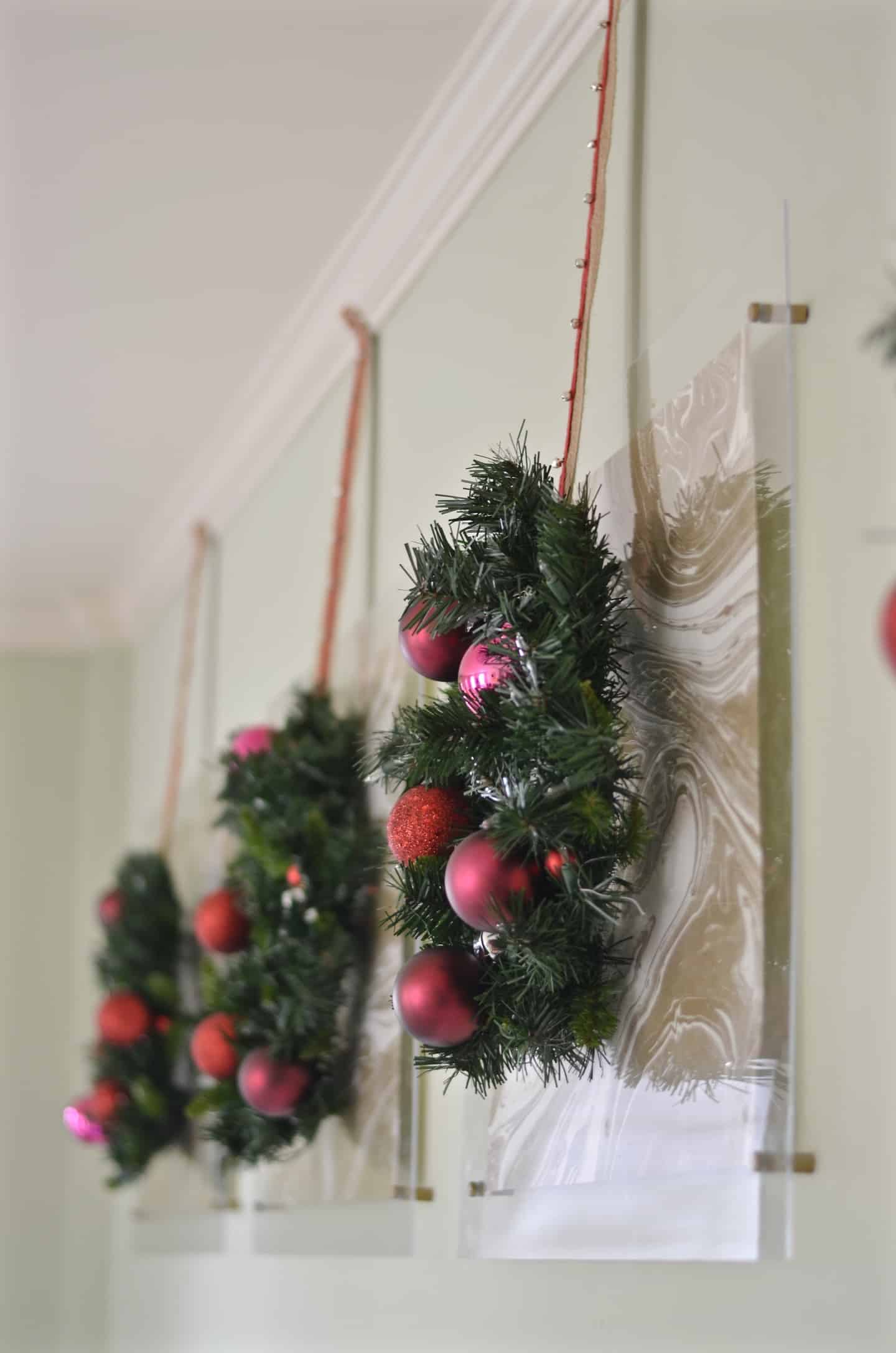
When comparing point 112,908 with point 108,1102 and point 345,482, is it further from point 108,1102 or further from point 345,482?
point 345,482

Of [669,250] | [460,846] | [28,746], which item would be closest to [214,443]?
[28,746]

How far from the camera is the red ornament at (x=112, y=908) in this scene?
8.82 feet

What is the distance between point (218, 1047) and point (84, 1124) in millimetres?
906

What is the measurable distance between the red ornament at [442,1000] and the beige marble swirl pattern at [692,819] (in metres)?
0.11

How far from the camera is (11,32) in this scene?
171 cm

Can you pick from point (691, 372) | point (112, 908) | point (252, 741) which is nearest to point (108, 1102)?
point (112, 908)

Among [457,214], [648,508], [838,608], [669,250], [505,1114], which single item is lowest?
[505,1114]

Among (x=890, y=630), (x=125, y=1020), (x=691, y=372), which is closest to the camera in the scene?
(x=890, y=630)

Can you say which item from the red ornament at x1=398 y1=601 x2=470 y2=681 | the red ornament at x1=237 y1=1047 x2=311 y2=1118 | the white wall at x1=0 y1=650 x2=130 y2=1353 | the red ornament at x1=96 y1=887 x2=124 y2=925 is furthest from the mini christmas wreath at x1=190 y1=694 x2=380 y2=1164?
the white wall at x1=0 y1=650 x2=130 y2=1353

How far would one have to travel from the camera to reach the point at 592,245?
1.31m

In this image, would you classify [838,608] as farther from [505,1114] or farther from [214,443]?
[214,443]

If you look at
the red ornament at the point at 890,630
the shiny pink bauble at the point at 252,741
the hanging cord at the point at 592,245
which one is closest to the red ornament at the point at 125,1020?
the shiny pink bauble at the point at 252,741

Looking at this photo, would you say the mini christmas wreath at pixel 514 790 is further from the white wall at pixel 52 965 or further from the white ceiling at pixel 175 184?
the white wall at pixel 52 965

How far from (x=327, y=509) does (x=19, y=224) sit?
59 centimetres
